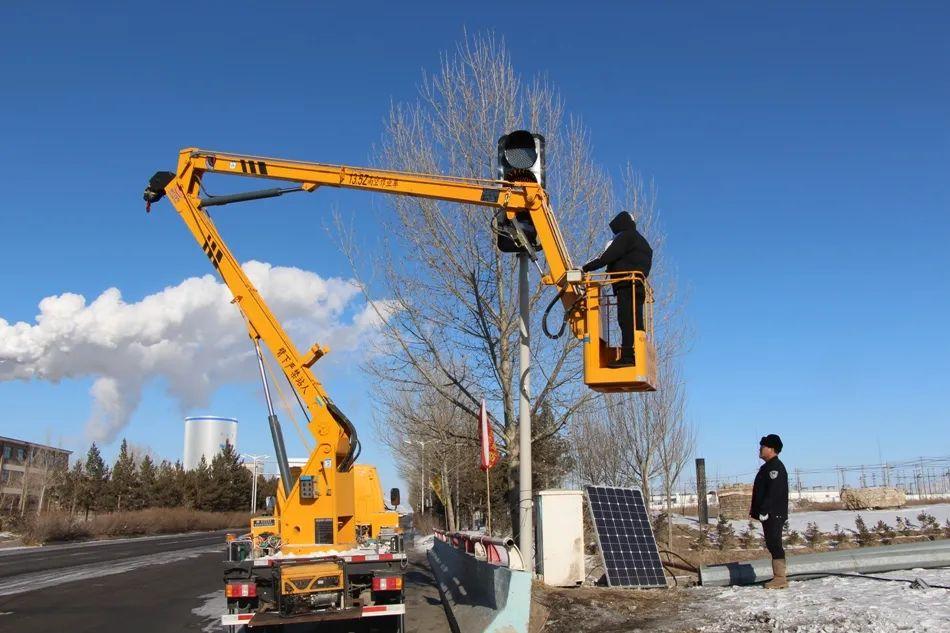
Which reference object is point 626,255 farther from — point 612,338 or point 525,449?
point 525,449

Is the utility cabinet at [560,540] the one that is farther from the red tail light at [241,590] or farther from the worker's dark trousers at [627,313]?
the red tail light at [241,590]

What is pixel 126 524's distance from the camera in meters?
51.5

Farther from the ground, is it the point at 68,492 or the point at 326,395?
the point at 326,395

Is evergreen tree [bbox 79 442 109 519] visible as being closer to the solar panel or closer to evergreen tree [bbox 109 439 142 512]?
evergreen tree [bbox 109 439 142 512]

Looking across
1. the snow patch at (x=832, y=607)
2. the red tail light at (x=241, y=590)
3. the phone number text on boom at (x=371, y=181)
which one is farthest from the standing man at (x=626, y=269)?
the red tail light at (x=241, y=590)

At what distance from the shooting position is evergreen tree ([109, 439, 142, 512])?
207 ft

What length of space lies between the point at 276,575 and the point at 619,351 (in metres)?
4.92

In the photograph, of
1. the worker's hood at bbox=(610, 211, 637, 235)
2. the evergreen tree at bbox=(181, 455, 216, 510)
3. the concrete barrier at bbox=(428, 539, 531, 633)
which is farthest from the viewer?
the evergreen tree at bbox=(181, 455, 216, 510)

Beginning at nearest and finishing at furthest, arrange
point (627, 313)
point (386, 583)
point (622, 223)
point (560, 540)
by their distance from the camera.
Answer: point (627, 313) < point (386, 583) < point (622, 223) < point (560, 540)

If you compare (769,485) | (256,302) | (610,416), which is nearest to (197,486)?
(610,416)

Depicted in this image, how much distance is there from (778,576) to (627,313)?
348 centimetres

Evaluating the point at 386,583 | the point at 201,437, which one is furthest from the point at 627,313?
the point at 201,437

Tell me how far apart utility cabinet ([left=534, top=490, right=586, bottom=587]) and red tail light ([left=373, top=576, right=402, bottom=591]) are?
2.27 meters

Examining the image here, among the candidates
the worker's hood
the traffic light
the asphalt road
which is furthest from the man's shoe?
the traffic light
